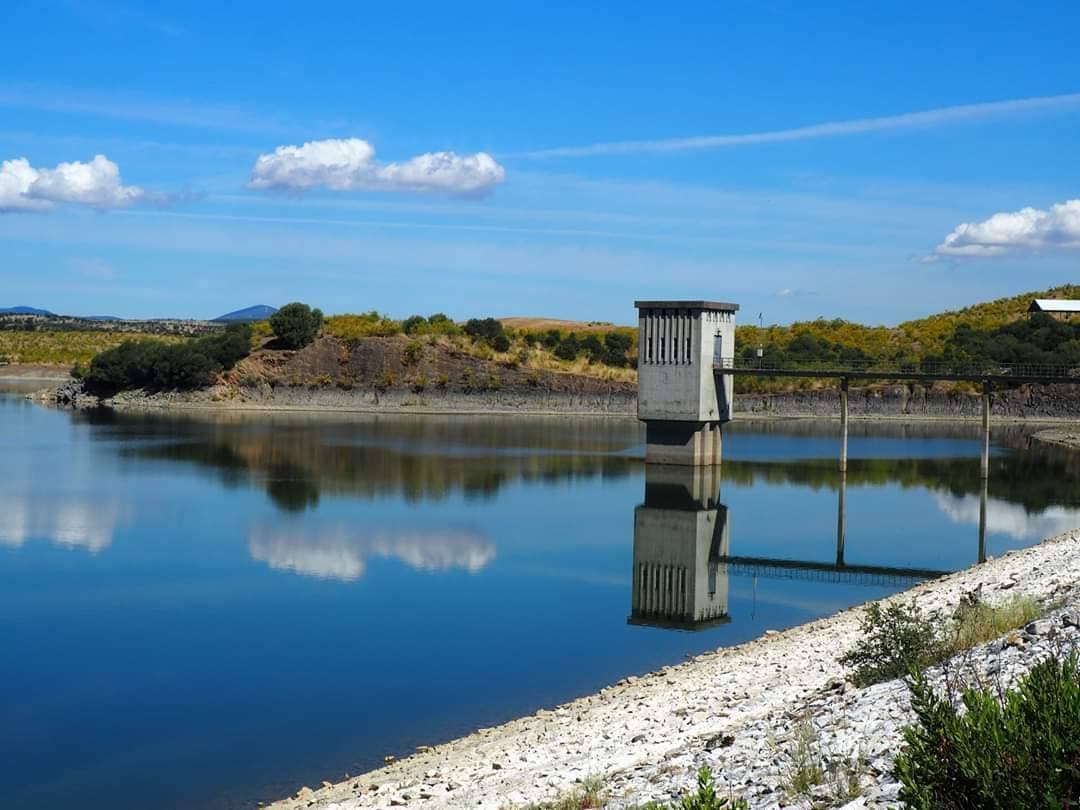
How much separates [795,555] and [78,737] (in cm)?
1805

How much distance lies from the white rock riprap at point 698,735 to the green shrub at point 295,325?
68996mm

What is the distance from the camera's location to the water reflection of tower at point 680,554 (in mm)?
22641

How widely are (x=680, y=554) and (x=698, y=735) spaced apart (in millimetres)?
16488

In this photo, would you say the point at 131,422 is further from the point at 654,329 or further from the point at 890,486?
the point at 890,486

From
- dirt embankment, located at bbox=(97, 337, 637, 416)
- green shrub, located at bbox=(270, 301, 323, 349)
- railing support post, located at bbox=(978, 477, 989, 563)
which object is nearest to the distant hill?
dirt embankment, located at bbox=(97, 337, 637, 416)

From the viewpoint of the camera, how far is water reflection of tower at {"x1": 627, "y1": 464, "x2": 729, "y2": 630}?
2264cm

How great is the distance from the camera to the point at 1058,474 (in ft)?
152

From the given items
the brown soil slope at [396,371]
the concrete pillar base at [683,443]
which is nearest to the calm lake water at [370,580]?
the concrete pillar base at [683,443]

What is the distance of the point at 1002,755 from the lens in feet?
20.8

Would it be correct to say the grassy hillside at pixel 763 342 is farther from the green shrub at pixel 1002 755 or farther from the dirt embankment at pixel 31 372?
the green shrub at pixel 1002 755

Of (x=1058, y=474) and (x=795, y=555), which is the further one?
(x=1058, y=474)

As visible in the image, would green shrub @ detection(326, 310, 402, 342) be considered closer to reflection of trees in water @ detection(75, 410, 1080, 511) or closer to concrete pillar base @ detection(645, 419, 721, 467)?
reflection of trees in water @ detection(75, 410, 1080, 511)

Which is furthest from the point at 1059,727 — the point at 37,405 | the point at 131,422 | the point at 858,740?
the point at 37,405

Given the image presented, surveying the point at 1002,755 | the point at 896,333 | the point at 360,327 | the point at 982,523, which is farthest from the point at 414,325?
the point at 1002,755
